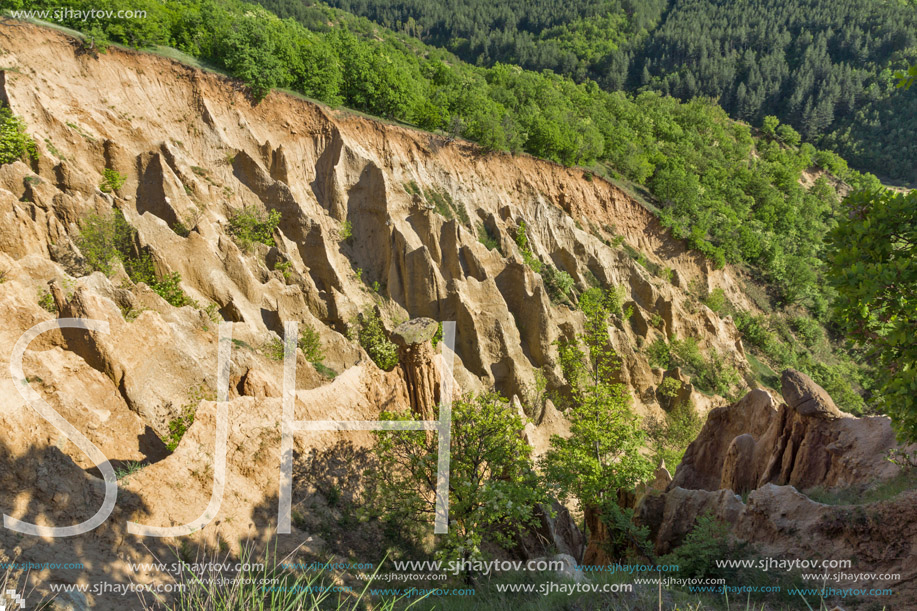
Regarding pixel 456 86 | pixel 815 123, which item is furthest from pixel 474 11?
pixel 456 86

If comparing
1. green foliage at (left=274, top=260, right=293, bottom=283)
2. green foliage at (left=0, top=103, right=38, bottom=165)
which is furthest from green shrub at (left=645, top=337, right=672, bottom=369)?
green foliage at (left=0, top=103, right=38, bottom=165)

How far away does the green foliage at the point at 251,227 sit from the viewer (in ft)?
86.0

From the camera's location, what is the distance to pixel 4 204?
17.0 meters

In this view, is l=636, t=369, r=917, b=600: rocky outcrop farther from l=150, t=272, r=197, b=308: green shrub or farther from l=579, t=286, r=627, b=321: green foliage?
l=150, t=272, r=197, b=308: green shrub

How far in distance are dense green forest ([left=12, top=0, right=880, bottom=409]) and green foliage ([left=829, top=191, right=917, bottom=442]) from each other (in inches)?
1326

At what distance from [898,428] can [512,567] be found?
30.0ft

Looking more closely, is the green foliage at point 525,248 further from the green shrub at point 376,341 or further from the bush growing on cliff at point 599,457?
the bush growing on cliff at point 599,457

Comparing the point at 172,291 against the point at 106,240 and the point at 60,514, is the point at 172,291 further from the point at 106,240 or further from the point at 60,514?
the point at 60,514

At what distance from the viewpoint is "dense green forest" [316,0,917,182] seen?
92000 millimetres

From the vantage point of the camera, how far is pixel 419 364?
54.9 feet

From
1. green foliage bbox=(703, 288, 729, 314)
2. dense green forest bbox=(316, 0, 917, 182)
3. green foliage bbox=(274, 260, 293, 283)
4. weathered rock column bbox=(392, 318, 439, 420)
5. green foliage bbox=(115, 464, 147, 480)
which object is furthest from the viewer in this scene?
dense green forest bbox=(316, 0, 917, 182)

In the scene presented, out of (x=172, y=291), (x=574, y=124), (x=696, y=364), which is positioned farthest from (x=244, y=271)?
(x=574, y=124)

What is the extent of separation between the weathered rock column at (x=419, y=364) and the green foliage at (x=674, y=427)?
58.6 feet

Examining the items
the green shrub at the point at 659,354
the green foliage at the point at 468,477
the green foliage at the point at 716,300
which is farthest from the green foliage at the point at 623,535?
the green foliage at the point at 716,300
